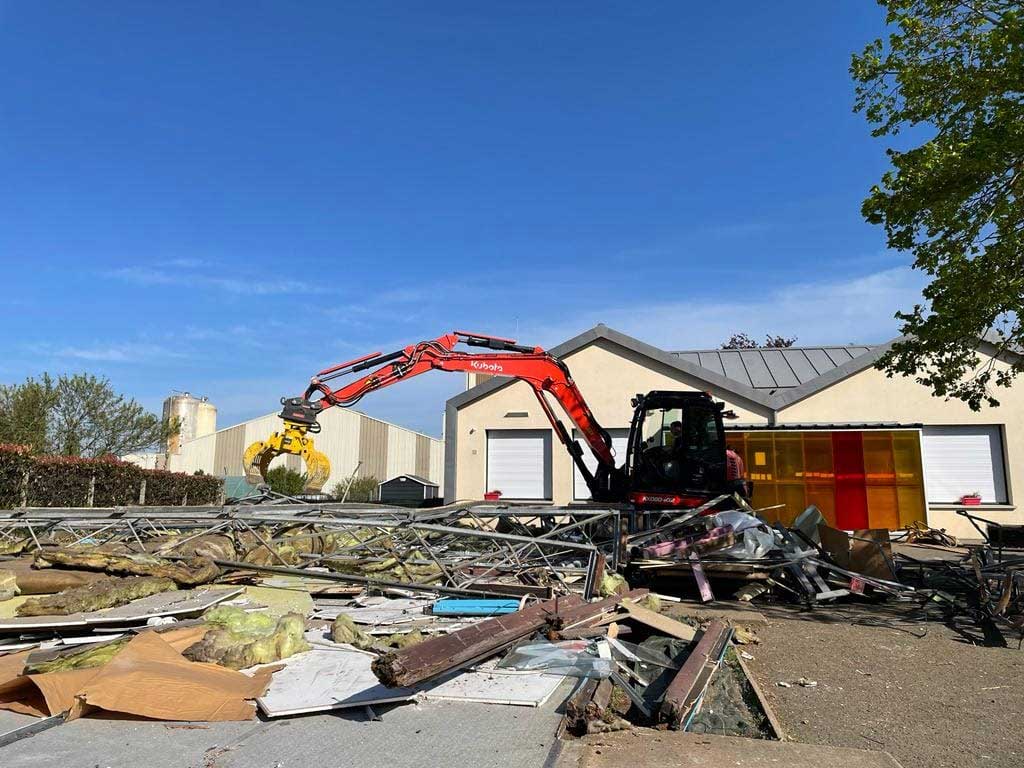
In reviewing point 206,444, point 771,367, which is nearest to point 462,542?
point 771,367

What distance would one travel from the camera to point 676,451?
11.8 meters

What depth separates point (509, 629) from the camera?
5664 mm

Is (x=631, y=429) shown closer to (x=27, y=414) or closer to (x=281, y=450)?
(x=281, y=450)

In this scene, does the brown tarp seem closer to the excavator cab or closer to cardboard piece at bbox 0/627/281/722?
cardboard piece at bbox 0/627/281/722

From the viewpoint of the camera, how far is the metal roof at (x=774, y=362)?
2327 centimetres

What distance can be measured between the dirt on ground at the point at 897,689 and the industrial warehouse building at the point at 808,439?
1158 cm

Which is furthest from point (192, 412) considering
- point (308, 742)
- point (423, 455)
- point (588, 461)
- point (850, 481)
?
point (308, 742)

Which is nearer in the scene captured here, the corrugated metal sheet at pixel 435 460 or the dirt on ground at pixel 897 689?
the dirt on ground at pixel 897 689

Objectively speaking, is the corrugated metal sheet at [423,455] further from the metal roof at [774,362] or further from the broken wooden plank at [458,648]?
the broken wooden plank at [458,648]

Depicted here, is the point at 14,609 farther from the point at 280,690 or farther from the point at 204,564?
the point at 280,690

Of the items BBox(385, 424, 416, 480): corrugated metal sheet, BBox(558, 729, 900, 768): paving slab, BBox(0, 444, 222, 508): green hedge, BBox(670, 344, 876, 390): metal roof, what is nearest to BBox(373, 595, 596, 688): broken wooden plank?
BBox(558, 729, 900, 768): paving slab

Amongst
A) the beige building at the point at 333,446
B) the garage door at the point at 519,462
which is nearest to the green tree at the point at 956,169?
the garage door at the point at 519,462

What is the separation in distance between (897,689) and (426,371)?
30.0 ft

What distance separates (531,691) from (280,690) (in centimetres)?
170
